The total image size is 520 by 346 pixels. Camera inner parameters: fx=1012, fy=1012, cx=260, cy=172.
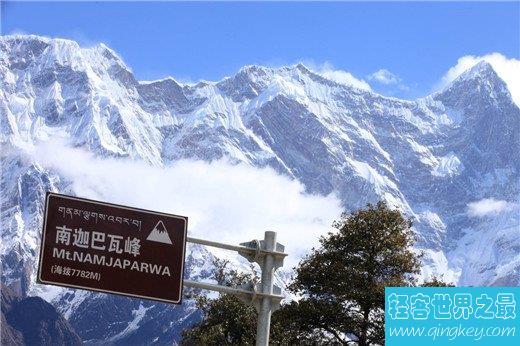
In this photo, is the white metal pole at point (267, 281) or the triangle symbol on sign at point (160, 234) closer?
the triangle symbol on sign at point (160, 234)

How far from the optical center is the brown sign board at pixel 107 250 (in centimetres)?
1686

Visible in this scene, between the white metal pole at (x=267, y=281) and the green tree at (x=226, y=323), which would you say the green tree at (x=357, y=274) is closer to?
the green tree at (x=226, y=323)

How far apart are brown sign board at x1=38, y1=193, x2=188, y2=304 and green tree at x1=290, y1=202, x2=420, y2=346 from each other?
26.6 metres

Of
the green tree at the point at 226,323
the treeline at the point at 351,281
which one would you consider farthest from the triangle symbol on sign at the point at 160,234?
the green tree at the point at 226,323

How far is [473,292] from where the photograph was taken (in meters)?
28.6

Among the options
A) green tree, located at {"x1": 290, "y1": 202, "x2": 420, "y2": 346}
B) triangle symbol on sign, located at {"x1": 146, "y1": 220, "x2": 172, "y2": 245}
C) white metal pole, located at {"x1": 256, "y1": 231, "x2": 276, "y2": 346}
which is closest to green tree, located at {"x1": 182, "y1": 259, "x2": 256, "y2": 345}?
green tree, located at {"x1": 290, "y1": 202, "x2": 420, "y2": 346}

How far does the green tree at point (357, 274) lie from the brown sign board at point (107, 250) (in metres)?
26.6

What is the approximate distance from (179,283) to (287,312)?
94.3 feet

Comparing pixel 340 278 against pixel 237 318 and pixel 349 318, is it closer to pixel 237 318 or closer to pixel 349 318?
pixel 349 318

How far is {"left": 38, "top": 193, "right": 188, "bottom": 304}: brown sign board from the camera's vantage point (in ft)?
55.3

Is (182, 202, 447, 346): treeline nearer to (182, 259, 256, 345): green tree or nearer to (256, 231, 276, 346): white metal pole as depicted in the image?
(182, 259, 256, 345): green tree

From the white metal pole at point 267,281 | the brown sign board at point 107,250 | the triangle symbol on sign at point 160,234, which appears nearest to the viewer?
the brown sign board at point 107,250

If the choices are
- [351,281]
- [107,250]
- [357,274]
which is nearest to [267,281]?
[107,250]

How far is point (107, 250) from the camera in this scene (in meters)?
17.0
